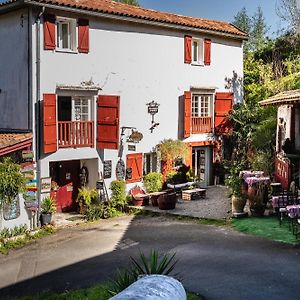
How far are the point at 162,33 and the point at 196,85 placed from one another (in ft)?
10.0

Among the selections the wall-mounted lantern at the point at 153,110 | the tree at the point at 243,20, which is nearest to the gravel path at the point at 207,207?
the wall-mounted lantern at the point at 153,110

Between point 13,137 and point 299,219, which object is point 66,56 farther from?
point 299,219

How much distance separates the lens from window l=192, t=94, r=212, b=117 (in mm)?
23453

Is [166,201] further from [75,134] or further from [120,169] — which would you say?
[75,134]

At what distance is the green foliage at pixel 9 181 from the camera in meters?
15.5

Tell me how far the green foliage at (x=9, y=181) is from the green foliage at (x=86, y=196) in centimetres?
Result: 322

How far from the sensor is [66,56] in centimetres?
1825

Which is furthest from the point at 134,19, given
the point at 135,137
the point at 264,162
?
the point at 264,162

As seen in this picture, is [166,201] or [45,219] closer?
[45,219]

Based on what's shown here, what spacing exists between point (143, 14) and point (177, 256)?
38.4 feet

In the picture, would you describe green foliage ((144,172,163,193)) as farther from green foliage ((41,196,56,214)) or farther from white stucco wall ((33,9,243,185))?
green foliage ((41,196,56,214))

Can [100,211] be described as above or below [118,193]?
below

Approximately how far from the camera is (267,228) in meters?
15.0

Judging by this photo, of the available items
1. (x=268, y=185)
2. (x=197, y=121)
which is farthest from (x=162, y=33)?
(x=268, y=185)
